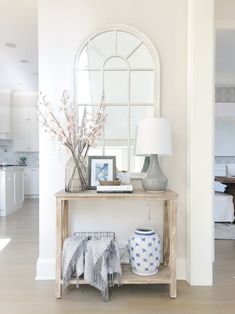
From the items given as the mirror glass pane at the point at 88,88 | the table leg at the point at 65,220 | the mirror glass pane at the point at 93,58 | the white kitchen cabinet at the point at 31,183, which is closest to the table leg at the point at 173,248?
the table leg at the point at 65,220

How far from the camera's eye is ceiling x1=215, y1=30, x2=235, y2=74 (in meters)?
4.43

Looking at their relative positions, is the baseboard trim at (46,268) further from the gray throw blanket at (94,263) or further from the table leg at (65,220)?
the gray throw blanket at (94,263)

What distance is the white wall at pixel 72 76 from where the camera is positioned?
2.55 meters

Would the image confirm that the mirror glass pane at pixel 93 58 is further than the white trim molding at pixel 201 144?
Yes

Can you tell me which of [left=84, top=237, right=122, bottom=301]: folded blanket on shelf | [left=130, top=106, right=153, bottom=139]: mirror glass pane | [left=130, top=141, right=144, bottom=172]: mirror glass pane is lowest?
[left=84, top=237, right=122, bottom=301]: folded blanket on shelf

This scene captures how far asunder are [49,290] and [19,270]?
556 millimetres

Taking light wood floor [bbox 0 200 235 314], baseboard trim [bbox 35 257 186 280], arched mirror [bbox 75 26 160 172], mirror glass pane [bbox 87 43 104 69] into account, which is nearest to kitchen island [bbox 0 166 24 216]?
light wood floor [bbox 0 200 235 314]

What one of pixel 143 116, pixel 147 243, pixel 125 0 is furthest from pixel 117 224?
pixel 125 0

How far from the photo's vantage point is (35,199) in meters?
7.43

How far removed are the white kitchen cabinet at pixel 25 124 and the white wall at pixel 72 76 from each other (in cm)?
520

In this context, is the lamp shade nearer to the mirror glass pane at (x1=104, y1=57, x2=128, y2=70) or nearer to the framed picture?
the framed picture

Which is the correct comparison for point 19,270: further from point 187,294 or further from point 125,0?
point 125,0

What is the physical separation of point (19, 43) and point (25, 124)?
11.0 feet

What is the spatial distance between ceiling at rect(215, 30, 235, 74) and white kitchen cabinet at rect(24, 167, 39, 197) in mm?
5095
